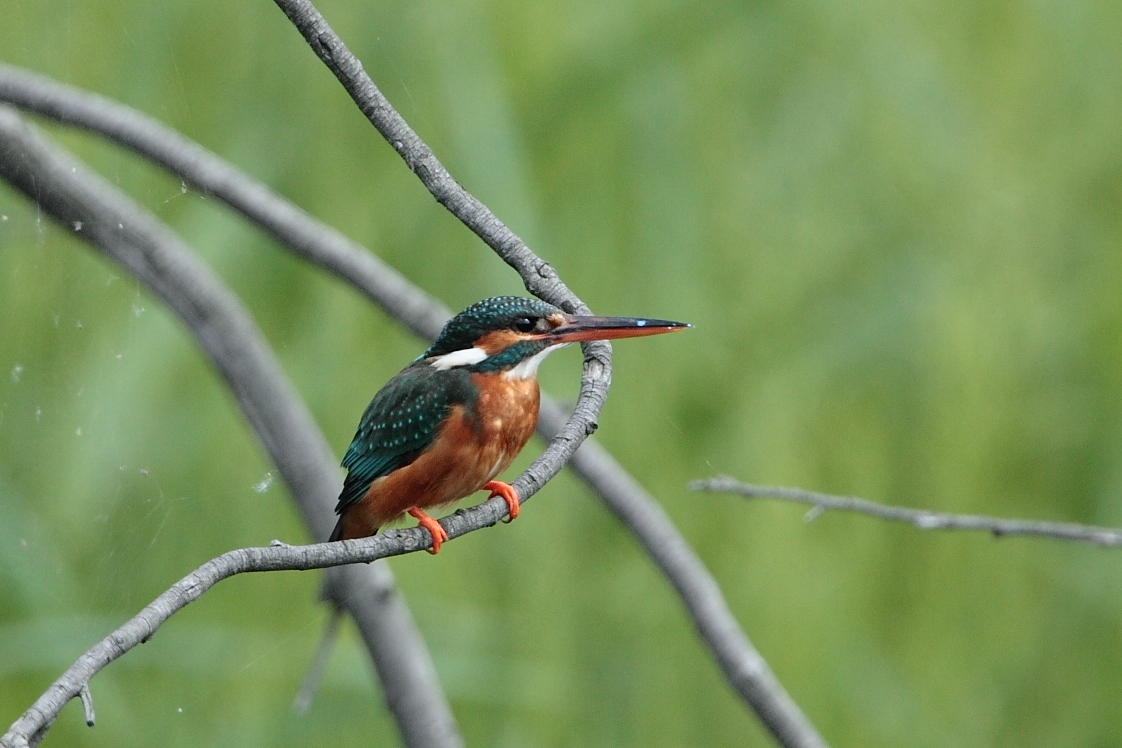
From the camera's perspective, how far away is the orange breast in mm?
917

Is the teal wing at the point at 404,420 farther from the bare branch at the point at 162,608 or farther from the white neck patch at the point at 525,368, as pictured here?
the bare branch at the point at 162,608

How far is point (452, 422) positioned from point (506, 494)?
70 millimetres

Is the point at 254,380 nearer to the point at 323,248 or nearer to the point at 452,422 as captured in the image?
the point at 323,248

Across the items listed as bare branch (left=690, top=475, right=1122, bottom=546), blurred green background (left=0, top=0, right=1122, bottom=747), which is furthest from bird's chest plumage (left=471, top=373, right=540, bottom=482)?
blurred green background (left=0, top=0, right=1122, bottom=747)

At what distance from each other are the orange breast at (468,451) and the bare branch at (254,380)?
392 millimetres

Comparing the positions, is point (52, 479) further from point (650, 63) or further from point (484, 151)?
point (650, 63)

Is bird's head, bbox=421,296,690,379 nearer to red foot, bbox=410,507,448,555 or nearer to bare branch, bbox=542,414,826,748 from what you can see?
red foot, bbox=410,507,448,555

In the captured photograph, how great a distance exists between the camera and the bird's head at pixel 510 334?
0.84m

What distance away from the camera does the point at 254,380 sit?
4.46 feet

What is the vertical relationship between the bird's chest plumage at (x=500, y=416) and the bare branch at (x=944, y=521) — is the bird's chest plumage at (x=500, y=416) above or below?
above

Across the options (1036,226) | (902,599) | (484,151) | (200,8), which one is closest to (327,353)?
(484,151)

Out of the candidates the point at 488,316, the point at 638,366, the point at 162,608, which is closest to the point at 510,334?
the point at 488,316

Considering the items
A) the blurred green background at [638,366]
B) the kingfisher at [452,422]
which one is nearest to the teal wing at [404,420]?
the kingfisher at [452,422]

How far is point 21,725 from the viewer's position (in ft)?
1.65
